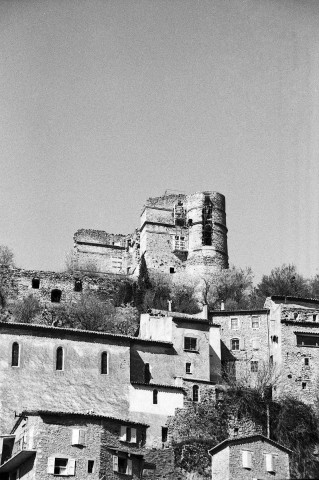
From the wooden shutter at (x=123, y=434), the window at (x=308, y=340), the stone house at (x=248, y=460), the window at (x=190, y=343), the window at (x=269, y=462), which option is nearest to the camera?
the stone house at (x=248, y=460)

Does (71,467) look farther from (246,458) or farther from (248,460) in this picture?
(248,460)

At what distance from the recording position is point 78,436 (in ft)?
181

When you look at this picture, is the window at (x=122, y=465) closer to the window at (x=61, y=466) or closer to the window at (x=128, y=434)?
the window at (x=128, y=434)

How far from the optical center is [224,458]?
57.0 meters

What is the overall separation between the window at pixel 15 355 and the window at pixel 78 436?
33.9ft

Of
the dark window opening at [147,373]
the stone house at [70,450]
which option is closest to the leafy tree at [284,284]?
the dark window opening at [147,373]

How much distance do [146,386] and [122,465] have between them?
10056 mm

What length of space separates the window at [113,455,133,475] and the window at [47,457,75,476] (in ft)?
7.82

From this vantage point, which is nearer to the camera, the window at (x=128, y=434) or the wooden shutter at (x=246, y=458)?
the wooden shutter at (x=246, y=458)

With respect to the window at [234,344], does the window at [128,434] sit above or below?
below

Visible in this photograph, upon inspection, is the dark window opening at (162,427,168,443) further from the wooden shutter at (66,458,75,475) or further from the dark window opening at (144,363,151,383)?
the wooden shutter at (66,458,75,475)

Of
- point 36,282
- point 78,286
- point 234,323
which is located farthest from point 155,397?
point 36,282

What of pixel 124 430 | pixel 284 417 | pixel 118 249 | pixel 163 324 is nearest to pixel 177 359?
pixel 163 324

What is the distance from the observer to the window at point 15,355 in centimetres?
6444
